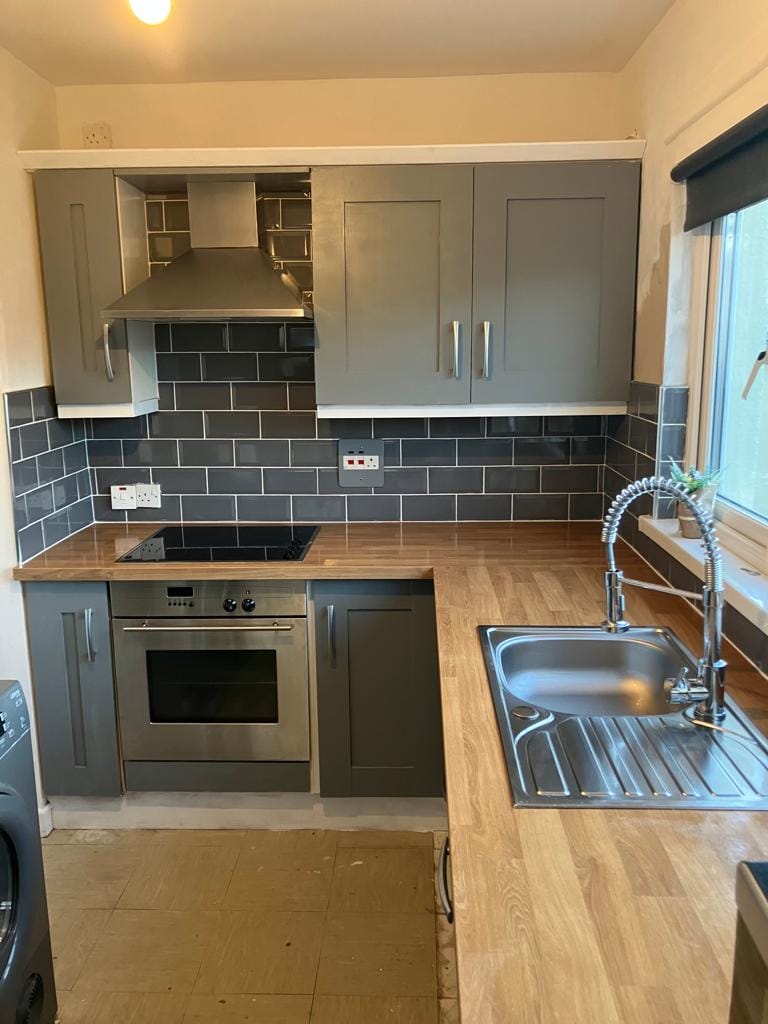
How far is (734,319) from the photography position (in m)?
2.21

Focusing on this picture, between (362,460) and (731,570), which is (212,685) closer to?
(362,460)

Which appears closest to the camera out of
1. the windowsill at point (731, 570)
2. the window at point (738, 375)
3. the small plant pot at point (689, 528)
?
the windowsill at point (731, 570)

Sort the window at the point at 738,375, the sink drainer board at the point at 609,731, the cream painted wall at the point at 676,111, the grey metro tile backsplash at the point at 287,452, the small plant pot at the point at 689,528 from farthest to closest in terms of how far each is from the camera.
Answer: the grey metro tile backsplash at the point at 287,452
the small plant pot at the point at 689,528
the window at the point at 738,375
the cream painted wall at the point at 676,111
the sink drainer board at the point at 609,731

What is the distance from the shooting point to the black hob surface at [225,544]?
266cm

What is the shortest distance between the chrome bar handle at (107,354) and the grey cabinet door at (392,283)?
0.67 meters

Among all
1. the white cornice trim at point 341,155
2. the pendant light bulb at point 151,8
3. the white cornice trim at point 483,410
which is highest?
the pendant light bulb at point 151,8

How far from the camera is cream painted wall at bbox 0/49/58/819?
8.25ft

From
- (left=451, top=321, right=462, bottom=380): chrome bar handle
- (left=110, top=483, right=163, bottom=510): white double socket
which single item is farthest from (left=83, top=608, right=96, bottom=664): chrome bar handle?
(left=451, top=321, right=462, bottom=380): chrome bar handle

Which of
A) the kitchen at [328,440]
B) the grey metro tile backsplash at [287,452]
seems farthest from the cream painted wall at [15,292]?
the grey metro tile backsplash at [287,452]

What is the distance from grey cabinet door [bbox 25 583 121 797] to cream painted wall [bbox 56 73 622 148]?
1587mm

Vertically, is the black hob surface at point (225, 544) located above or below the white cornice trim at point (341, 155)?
below

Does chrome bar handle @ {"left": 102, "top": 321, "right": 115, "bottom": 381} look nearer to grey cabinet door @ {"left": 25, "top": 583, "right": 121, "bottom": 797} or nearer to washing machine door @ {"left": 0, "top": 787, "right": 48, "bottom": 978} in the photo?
grey cabinet door @ {"left": 25, "top": 583, "right": 121, "bottom": 797}

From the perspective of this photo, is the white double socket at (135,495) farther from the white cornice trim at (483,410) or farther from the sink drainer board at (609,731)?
the sink drainer board at (609,731)

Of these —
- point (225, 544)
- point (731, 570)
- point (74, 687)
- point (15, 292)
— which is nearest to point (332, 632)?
point (225, 544)
